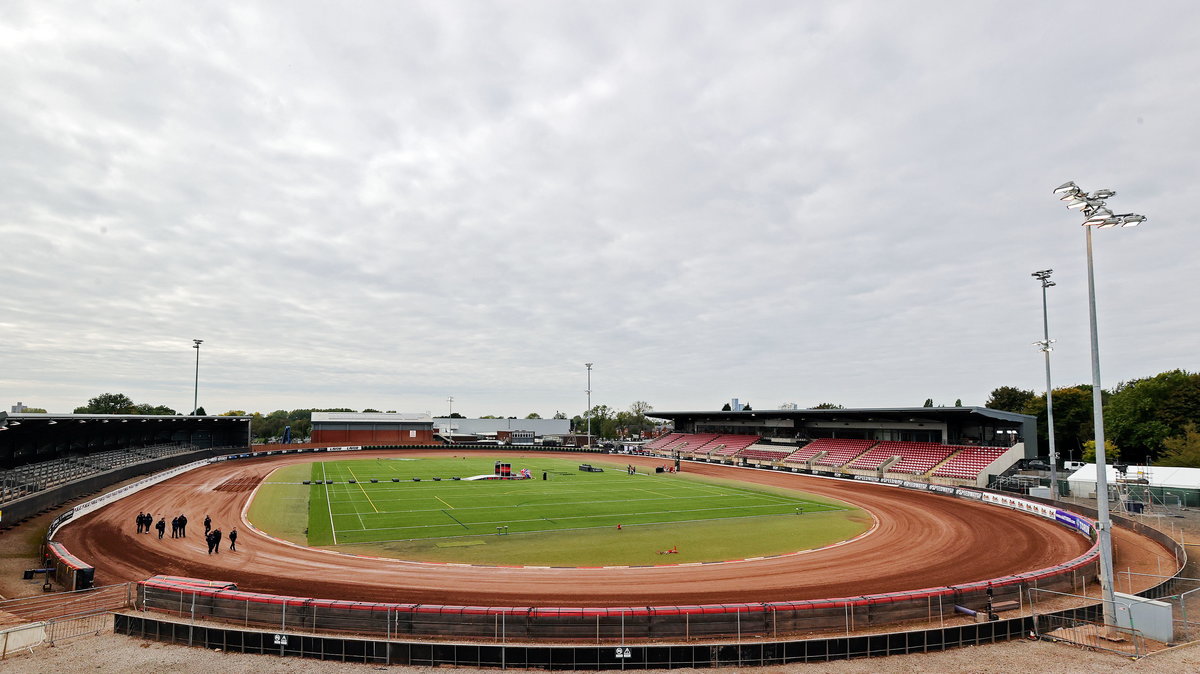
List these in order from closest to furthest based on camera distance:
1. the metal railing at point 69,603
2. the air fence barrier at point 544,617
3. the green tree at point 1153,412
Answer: the air fence barrier at point 544,617 → the metal railing at point 69,603 → the green tree at point 1153,412

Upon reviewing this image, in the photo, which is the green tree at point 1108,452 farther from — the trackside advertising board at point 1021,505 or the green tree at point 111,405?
the green tree at point 111,405

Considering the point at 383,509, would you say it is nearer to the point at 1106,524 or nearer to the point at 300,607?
the point at 300,607

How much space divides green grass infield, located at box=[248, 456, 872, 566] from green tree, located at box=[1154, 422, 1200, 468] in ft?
137

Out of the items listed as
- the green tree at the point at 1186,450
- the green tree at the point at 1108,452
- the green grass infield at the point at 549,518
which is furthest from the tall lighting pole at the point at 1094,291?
the green tree at the point at 1108,452

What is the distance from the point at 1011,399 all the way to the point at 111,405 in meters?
217

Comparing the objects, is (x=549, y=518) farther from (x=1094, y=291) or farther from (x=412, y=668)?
(x=1094, y=291)

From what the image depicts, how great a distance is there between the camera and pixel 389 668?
1680cm

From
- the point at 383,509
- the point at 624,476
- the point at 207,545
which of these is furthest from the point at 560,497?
the point at 207,545

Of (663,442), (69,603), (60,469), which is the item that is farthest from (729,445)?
(69,603)

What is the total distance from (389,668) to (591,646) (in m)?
5.48

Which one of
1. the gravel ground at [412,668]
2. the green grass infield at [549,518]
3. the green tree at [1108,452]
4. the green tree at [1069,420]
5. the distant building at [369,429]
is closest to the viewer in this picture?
the gravel ground at [412,668]

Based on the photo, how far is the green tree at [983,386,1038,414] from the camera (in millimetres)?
116025

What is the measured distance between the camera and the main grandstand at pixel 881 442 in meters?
67.6

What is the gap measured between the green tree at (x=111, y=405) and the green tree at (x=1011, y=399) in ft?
686
